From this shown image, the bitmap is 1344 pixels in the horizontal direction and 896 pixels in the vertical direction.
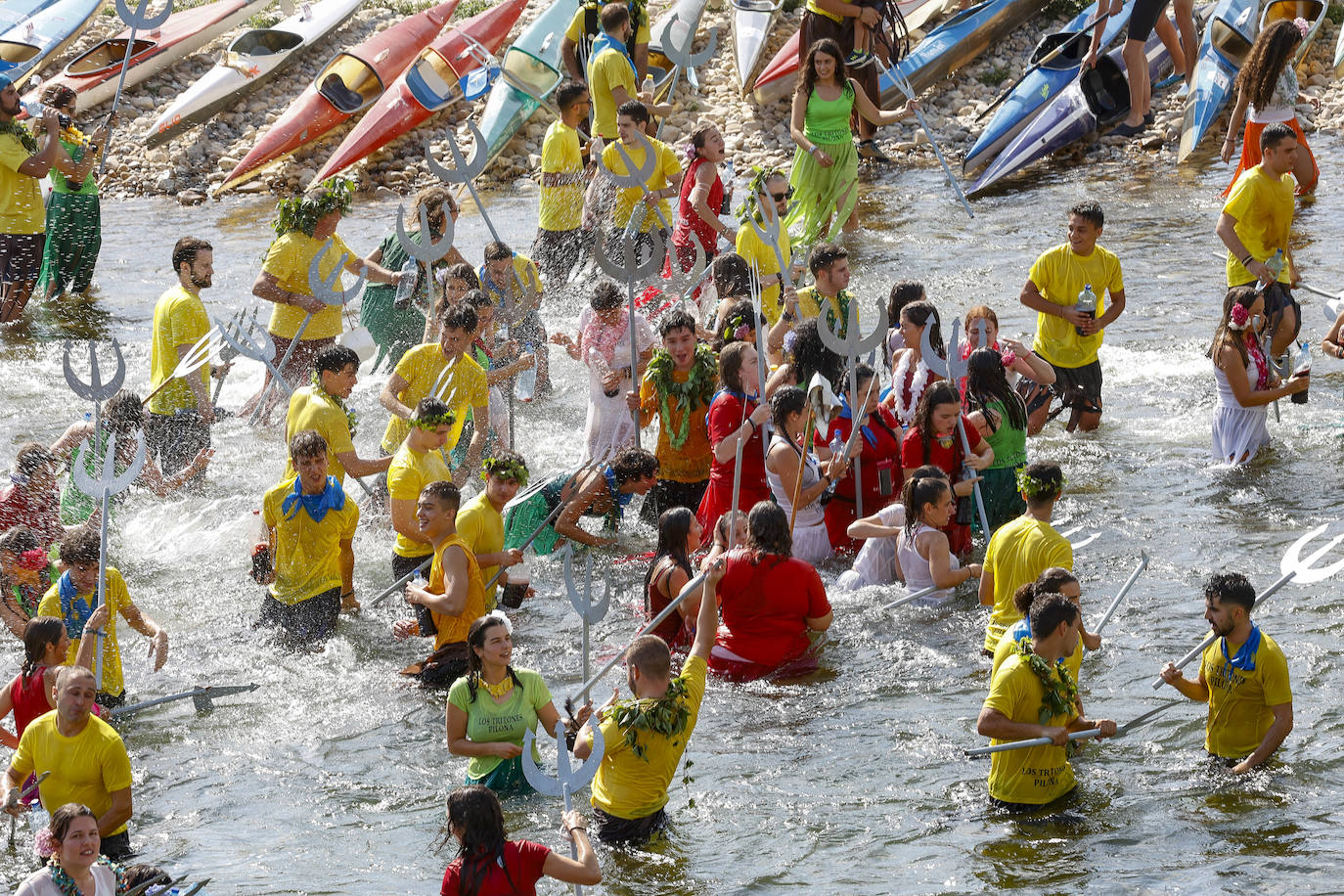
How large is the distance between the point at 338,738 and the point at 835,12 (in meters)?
9.59

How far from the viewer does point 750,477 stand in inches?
330

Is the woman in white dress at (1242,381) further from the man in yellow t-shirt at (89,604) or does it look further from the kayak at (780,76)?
the kayak at (780,76)

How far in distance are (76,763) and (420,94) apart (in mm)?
12200

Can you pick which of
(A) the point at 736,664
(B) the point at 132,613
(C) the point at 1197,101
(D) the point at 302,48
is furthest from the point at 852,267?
(D) the point at 302,48

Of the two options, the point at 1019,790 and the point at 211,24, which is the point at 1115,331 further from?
the point at 211,24

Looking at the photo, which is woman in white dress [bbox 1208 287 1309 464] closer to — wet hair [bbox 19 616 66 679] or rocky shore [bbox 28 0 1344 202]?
wet hair [bbox 19 616 66 679]

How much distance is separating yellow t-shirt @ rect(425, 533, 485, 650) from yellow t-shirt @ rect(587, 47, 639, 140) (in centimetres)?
632

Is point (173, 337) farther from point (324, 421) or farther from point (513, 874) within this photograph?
point (513, 874)

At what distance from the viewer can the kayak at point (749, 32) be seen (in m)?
17.1

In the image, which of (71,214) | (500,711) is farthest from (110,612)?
(71,214)

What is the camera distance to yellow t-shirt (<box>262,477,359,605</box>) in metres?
7.71

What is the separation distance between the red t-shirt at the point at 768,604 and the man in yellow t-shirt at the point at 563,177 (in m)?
5.34

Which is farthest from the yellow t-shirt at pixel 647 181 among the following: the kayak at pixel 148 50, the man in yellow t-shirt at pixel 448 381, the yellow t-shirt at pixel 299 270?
the kayak at pixel 148 50

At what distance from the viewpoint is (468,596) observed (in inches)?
288
